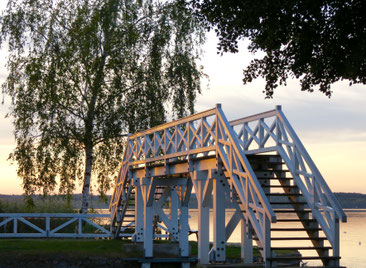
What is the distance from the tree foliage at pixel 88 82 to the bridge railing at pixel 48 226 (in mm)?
1378

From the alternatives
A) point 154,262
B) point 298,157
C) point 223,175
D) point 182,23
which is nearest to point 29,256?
point 154,262

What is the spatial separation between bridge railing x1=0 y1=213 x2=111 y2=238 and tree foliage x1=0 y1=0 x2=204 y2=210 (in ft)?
Answer: 4.52

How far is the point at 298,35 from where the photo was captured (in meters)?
15.9

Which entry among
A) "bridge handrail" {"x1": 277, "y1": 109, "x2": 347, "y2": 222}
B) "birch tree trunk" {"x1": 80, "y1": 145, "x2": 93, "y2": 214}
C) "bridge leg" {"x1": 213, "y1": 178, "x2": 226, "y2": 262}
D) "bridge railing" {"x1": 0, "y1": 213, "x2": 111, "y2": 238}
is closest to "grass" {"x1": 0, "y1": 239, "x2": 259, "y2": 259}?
"bridge railing" {"x1": 0, "y1": 213, "x2": 111, "y2": 238}

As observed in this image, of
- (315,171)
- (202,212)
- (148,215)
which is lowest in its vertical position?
(148,215)

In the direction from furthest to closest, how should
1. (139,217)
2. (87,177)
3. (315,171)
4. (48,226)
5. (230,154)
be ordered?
(87,177), (48,226), (139,217), (230,154), (315,171)

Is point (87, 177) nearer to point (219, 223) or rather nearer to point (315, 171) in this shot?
point (219, 223)

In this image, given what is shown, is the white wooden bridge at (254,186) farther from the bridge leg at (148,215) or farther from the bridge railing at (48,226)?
the bridge railing at (48,226)

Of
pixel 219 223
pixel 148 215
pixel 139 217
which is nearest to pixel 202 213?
pixel 219 223

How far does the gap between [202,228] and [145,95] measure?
46.3 feet

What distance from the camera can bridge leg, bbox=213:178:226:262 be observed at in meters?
15.1

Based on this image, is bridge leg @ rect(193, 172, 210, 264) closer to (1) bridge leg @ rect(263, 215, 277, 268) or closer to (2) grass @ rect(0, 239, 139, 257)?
(1) bridge leg @ rect(263, 215, 277, 268)

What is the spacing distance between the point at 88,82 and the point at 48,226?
657cm

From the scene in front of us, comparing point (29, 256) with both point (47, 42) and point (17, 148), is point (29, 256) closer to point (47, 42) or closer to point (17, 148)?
point (17, 148)
